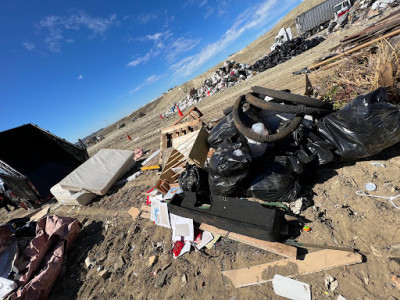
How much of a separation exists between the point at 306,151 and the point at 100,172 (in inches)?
172

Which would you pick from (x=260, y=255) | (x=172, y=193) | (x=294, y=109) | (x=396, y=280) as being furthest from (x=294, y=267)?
(x=172, y=193)

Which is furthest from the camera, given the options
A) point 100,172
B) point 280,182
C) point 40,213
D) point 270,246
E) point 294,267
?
point 40,213

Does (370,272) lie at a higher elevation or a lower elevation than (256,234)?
lower

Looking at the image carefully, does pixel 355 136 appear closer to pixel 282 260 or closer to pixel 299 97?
pixel 299 97

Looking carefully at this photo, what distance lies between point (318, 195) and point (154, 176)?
3.22 m

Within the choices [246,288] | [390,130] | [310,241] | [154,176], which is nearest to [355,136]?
[390,130]

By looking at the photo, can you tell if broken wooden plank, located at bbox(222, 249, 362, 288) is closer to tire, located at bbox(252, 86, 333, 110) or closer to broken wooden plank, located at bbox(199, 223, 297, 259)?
broken wooden plank, located at bbox(199, 223, 297, 259)

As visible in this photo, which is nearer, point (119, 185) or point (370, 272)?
point (370, 272)

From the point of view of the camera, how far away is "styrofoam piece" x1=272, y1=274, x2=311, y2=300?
1390 millimetres

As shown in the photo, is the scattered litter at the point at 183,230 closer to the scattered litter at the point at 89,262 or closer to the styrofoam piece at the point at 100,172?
the scattered litter at the point at 89,262

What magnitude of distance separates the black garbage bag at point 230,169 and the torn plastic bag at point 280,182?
0.69 feet

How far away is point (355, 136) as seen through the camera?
6.43 feet

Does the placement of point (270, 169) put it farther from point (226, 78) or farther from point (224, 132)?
point (226, 78)

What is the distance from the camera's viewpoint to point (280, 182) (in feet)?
6.65
